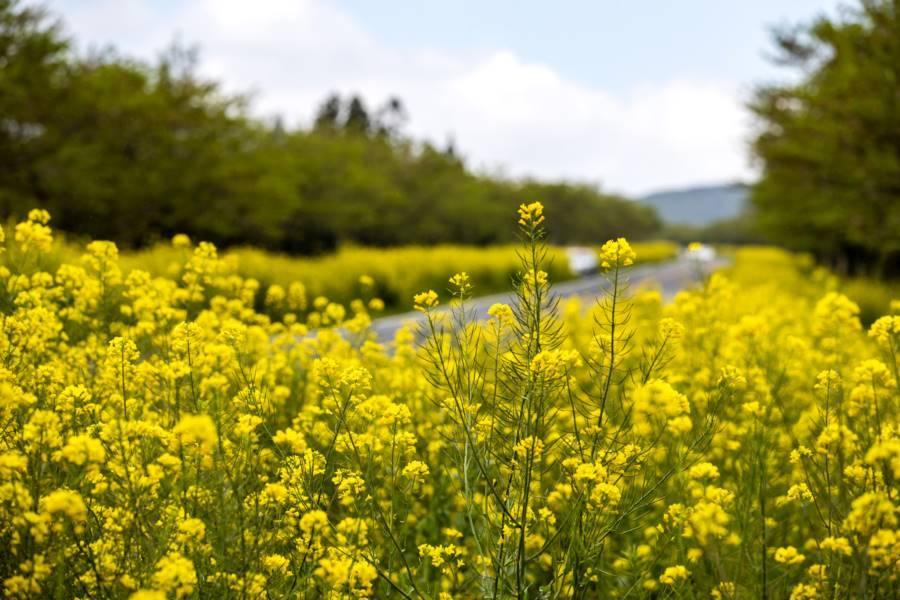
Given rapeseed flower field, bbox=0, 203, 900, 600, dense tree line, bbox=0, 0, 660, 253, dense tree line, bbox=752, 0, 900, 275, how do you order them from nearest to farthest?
rapeseed flower field, bbox=0, 203, 900, 600, dense tree line, bbox=752, 0, 900, 275, dense tree line, bbox=0, 0, 660, 253

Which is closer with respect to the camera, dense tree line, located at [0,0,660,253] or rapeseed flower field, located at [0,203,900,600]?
rapeseed flower field, located at [0,203,900,600]

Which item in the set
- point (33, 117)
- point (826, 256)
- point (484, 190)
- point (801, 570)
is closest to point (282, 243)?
point (33, 117)

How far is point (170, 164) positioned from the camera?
19.8 metres

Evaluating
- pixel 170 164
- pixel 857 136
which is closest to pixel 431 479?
pixel 857 136

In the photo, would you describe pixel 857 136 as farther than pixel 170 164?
No

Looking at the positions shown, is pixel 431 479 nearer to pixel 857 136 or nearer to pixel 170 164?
pixel 857 136

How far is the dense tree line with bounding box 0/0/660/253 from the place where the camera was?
52.8 ft

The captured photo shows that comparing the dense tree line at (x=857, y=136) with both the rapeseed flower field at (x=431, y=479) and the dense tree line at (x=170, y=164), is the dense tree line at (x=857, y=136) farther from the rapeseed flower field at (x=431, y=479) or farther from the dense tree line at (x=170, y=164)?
the dense tree line at (x=170, y=164)

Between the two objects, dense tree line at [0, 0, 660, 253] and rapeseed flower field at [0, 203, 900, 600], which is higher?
dense tree line at [0, 0, 660, 253]

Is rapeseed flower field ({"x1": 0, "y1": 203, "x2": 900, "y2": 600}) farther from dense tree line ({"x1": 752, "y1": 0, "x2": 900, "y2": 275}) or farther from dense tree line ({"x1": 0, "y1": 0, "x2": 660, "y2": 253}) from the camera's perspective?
dense tree line ({"x1": 0, "y1": 0, "x2": 660, "y2": 253})

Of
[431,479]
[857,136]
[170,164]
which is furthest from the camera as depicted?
[170,164]

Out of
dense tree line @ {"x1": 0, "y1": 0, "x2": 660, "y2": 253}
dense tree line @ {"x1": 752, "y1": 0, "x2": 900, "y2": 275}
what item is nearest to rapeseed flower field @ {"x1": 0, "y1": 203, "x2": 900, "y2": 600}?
dense tree line @ {"x1": 752, "y1": 0, "x2": 900, "y2": 275}

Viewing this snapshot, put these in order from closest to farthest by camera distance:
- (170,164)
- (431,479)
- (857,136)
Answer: (431,479) → (857,136) → (170,164)

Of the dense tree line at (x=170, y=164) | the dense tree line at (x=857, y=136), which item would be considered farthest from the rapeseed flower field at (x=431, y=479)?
the dense tree line at (x=170, y=164)
